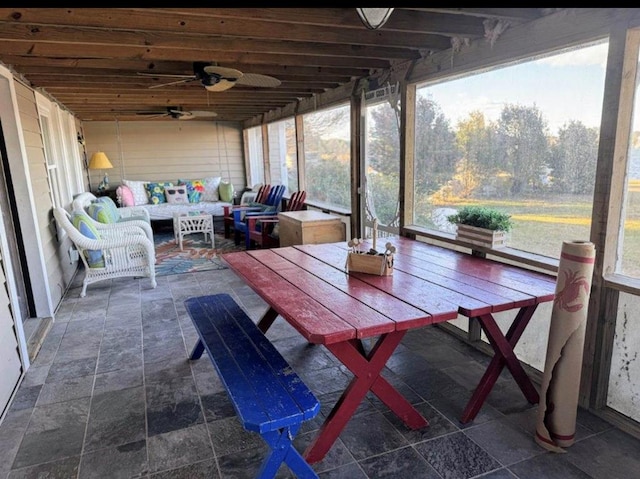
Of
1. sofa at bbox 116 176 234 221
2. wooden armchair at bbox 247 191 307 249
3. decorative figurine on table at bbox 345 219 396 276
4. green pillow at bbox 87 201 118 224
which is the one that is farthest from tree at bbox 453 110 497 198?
sofa at bbox 116 176 234 221

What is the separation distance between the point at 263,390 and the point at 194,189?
7117mm

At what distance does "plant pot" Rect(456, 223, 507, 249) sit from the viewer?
269 centimetres

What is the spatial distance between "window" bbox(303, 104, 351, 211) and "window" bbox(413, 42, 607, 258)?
5.97ft

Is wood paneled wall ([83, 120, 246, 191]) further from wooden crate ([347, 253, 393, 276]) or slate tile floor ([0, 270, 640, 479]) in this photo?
wooden crate ([347, 253, 393, 276])

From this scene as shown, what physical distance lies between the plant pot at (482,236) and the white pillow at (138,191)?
6.61 m

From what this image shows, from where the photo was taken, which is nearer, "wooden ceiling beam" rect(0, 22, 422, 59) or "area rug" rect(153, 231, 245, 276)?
"wooden ceiling beam" rect(0, 22, 422, 59)

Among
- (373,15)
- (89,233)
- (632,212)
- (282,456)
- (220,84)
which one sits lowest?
(282,456)

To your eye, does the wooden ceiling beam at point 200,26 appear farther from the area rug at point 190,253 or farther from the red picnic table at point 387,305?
the area rug at point 190,253

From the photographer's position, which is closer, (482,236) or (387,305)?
(387,305)

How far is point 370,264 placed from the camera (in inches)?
93.2

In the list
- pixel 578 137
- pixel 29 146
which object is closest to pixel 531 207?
pixel 578 137

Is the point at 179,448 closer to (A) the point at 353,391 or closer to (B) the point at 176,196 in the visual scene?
(A) the point at 353,391

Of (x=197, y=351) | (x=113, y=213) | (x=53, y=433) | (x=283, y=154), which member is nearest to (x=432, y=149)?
(x=197, y=351)

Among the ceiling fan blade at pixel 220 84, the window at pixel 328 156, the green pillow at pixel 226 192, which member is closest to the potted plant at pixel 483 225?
the ceiling fan blade at pixel 220 84
